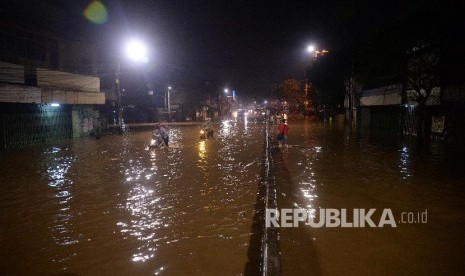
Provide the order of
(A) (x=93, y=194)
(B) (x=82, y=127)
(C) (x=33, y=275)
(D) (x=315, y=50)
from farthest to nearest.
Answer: (D) (x=315, y=50), (B) (x=82, y=127), (A) (x=93, y=194), (C) (x=33, y=275)

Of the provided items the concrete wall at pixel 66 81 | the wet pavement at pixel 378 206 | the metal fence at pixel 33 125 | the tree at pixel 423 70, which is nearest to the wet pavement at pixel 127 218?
the wet pavement at pixel 378 206

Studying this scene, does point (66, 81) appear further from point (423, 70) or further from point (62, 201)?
point (423, 70)

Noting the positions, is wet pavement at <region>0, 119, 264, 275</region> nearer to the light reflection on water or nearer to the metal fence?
the light reflection on water

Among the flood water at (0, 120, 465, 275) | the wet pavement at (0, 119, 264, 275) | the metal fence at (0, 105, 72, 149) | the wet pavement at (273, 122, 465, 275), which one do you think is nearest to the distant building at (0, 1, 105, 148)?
the metal fence at (0, 105, 72, 149)

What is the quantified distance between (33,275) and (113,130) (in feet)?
101

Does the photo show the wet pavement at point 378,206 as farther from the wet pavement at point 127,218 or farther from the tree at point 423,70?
the tree at point 423,70

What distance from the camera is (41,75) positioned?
23625mm

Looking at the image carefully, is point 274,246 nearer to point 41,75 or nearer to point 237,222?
point 237,222

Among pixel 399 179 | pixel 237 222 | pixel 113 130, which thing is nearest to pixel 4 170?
pixel 237 222

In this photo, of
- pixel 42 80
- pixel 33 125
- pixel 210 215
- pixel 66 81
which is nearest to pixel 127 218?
pixel 210 215

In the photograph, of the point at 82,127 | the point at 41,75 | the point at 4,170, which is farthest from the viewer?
the point at 82,127

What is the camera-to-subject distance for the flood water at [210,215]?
5465 mm

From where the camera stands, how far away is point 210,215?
309 inches

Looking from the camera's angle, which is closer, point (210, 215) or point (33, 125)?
point (210, 215)
